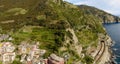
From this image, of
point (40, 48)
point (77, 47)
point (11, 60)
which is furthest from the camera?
point (77, 47)

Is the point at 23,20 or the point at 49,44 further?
the point at 23,20

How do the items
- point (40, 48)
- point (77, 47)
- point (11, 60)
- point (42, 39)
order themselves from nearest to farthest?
1. point (11, 60)
2. point (40, 48)
3. point (42, 39)
4. point (77, 47)

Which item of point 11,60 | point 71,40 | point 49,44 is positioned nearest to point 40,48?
point 49,44

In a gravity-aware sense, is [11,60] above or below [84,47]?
above

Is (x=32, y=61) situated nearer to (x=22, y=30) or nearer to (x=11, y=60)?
(x=11, y=60)

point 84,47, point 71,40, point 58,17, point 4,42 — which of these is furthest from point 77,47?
point 4,42

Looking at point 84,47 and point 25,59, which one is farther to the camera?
point 84,47

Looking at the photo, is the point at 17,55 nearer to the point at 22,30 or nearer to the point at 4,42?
the point at 4,42

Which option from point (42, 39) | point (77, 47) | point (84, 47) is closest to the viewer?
point (42, 39)

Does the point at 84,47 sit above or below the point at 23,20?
below
